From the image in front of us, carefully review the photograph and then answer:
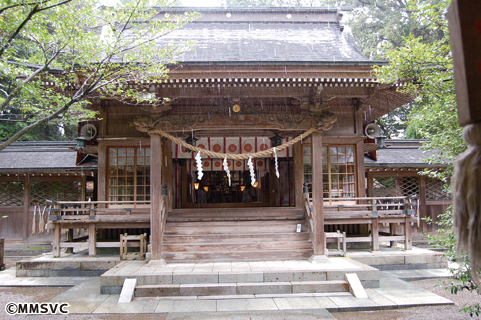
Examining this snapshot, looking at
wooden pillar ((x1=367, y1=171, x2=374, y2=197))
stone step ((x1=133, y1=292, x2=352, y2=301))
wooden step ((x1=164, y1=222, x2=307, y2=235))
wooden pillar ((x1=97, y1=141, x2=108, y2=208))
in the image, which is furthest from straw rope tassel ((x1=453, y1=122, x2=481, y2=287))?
wooden pillar ((x1=367, y1=171, x2=374, y2=197))

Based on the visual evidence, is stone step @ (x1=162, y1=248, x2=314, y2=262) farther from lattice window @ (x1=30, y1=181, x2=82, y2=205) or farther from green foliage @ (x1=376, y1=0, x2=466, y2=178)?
lattice window @ (x1=30, y1=181, x2=82, y2=205)

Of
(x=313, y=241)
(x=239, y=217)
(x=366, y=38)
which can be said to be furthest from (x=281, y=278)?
(x=366, y=38)

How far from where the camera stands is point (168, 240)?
28.3 feet

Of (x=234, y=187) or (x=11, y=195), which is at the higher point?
(x=234, y=187)

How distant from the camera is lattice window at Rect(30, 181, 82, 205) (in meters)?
13.4

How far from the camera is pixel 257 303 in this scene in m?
6.36

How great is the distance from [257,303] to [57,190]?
434 inches

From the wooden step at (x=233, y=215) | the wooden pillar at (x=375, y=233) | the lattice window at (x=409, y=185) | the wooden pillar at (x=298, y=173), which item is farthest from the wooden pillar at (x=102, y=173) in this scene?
the lattice window at (x=409, y=185)

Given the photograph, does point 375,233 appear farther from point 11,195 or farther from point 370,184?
point 11,195

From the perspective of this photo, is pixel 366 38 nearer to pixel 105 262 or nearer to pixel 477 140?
pixel 105 262

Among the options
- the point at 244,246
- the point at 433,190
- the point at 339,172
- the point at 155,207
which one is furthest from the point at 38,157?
the point at 433,190

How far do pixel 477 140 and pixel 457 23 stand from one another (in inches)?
18.6

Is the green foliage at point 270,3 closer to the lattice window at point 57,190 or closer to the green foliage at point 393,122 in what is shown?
the green foliage at point 393,122

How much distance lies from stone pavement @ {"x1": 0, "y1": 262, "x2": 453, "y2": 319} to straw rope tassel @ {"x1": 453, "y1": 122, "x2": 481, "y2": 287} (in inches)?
207
